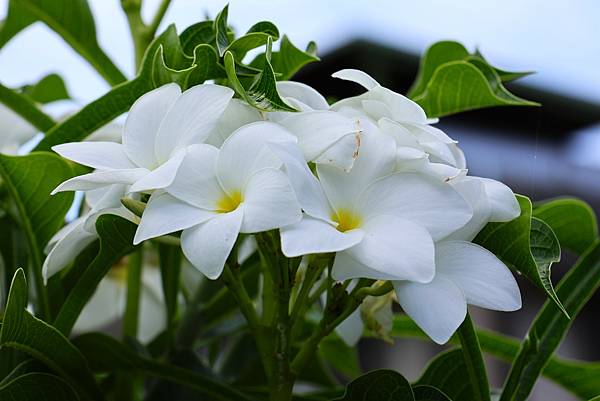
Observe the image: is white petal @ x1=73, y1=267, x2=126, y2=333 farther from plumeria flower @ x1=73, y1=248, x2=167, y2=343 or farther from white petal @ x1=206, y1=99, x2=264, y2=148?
white petal @ x1=206, y1=99, x2=264, y2=148

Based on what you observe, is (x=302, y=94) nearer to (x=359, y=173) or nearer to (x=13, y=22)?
(x=359, y=173)

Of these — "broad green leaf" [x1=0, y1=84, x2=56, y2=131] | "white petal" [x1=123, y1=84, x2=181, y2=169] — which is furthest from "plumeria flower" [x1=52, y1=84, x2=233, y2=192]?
"broad green leaf" [x1=0, y1=84, x2=56, y2=131]

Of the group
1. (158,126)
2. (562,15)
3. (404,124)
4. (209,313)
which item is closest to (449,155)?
(404,124)

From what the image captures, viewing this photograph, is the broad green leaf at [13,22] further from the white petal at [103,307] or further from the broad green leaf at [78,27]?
the white petal at [103,307]

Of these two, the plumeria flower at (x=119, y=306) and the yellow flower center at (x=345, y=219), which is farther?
the plumeria flower at (x=119, y=306)

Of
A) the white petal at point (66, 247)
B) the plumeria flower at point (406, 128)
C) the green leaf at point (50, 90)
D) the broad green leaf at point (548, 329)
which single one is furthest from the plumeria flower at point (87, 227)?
the green leaf at point (50, 90)

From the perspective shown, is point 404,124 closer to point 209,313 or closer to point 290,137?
point 290,137
